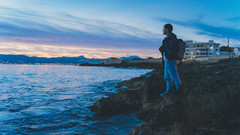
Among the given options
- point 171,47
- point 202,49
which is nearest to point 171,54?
point 171,47

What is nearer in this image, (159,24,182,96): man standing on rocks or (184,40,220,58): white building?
(159,24,182,96): man standing on rocks

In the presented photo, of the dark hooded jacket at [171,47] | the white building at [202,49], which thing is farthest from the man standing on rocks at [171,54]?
the white building at [202,49]

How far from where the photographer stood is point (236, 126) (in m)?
2.64

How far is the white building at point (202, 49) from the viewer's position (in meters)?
86.5

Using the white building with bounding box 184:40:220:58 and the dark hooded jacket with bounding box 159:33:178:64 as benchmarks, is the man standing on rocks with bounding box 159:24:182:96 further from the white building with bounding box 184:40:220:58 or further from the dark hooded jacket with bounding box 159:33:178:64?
the white building with bounding box 184:40:220:58

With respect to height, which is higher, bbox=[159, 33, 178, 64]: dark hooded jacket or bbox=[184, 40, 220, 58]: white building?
bbox=[184, 40, 220, 58]: white building

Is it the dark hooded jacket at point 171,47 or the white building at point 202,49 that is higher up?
the white building at point 202,49

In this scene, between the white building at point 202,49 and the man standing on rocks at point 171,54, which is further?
the white building at point 202,49

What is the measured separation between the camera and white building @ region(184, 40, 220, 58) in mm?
86500

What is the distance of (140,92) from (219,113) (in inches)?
155

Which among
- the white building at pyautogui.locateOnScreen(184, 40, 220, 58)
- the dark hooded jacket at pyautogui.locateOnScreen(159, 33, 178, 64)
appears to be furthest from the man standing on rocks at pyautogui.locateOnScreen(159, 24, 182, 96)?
the white building at pyautogui.locateOnScreen(184, 40, 220, 58)

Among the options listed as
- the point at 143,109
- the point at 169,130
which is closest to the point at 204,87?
the point at 169,130

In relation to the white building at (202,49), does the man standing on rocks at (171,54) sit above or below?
below

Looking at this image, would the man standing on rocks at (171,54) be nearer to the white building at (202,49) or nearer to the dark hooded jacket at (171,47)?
the dark hooded jacket at (171,47)
